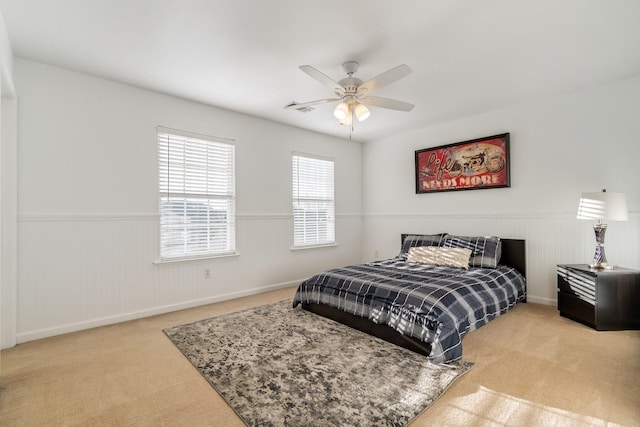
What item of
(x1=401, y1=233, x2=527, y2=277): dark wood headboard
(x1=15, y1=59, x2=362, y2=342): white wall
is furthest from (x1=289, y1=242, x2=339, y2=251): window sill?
(x1=401, y1=233, x2=527, y2=277): dark wood headboard

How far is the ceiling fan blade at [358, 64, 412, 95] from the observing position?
2.38 m

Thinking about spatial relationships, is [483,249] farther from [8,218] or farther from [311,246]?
[8,218]

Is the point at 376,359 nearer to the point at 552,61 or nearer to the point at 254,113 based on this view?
the point at 552,61

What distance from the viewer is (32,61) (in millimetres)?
2877

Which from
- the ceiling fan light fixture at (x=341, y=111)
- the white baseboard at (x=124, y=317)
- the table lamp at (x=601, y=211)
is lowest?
the white baseboard at (x=124, y=317)

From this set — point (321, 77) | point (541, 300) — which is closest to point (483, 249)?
point (541, 300)

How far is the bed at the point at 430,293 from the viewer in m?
2.44

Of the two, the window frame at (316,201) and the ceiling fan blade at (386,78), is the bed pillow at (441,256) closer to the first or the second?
the window frame at (316,201)

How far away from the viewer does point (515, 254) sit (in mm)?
4016

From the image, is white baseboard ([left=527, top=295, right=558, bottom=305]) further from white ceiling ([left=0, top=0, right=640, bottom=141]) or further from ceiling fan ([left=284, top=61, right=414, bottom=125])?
ceiling fan ([left=284, top=61, right=414, bottom=125])

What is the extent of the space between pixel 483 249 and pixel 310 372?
277cm

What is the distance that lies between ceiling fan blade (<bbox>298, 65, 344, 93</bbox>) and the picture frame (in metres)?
2.54

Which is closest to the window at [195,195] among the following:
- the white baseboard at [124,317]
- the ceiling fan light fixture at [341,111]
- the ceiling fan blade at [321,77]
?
the white baseboard at [124,317]

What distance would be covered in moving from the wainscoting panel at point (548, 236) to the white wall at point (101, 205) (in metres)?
3.09
